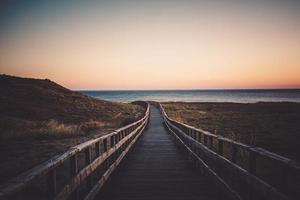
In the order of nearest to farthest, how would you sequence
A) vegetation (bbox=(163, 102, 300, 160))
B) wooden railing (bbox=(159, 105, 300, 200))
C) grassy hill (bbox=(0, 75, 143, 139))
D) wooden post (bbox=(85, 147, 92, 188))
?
wooden railing (bbox=(159, 105, 300, 200)) < wooden post (bbox=(85, 147, 92, 188)) < vegetation (bbox=(163, 102, 300, 160)) < grassy hill (bbox=(0, 75, 143, 139))

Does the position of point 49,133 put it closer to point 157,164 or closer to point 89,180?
point 157,164

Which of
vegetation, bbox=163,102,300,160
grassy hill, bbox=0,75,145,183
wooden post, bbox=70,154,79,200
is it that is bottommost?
vegetation, bbox=163,102,300,160

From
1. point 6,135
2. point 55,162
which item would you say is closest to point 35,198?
point 55,162

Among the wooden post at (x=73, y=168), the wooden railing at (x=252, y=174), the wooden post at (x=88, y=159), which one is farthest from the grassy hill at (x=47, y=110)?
the wooden post at (x=73, y=168)

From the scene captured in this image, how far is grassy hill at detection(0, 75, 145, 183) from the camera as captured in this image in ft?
39.9

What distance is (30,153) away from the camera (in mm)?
12344

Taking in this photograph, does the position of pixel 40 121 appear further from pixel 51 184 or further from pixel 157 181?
pixel 51 184

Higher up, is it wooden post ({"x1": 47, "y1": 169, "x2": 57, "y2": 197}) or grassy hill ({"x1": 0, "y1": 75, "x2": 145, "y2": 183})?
wooden post ({"x1": 47, "y1": 169, "x2": 57, "y2": 197})

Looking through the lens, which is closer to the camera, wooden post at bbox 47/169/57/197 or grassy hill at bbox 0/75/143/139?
wooden post at bbox 47/169/57/197

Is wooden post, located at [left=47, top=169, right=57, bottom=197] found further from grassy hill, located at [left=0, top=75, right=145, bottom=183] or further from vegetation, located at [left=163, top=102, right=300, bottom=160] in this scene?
vegetation, located at [left=163, top=102, right=300, bottom=160]

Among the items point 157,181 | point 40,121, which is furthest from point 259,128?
point 157,181

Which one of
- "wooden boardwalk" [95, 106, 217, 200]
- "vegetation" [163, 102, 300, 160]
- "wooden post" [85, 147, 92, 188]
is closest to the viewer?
"wooden post" [85, 147, 92, 188]

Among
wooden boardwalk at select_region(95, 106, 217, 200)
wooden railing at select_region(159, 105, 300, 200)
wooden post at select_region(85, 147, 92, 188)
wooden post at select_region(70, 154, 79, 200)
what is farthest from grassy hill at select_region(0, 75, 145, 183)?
wooden railing at select_region(159, 105, 300, 200)

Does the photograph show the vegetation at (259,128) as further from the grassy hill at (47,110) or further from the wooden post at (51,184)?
the wooden post at (51,184)
